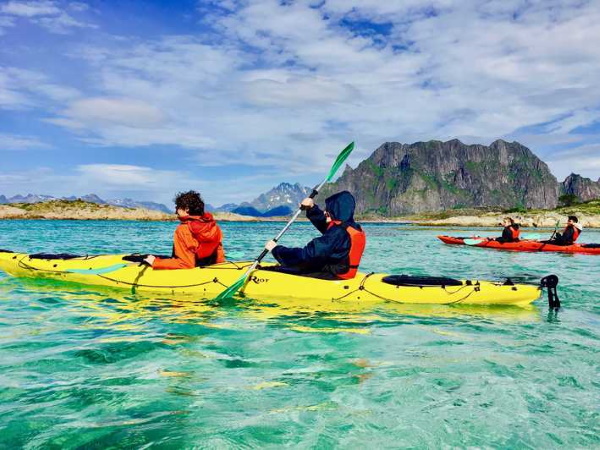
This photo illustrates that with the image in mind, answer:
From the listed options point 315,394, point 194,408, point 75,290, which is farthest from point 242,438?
point 75,290

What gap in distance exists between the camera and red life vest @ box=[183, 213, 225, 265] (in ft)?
30.1

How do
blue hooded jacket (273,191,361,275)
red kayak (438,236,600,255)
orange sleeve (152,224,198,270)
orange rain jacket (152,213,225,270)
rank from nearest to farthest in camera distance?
1. blue hooded jacket (273,191,361,275)
2. orange rain jacket (152,213,225,270)
3. orange sleeve (152,224,198,270)
4. red kayak (438,236,600,255)

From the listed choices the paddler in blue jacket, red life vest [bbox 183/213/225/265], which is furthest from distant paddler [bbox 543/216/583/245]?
red life vest [bbox 183/213/225/265]

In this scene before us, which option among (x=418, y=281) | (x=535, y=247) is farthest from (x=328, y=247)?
(x=535, y=247)

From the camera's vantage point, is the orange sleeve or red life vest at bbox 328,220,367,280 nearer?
red life vest at bbox 328,220,367,280

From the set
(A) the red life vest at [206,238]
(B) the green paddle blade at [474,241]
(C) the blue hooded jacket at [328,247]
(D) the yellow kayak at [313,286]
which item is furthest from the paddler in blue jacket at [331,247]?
(B) the green paddle blade at [474,241]

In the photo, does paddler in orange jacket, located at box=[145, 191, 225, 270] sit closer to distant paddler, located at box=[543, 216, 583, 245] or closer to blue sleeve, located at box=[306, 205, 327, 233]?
blue sleeve, located at box=[306, 205, 327, 233]

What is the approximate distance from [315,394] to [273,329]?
2645 mm

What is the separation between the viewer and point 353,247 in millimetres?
8766

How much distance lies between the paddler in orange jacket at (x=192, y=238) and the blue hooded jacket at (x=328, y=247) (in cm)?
147

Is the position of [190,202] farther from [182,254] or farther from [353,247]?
[353,247]

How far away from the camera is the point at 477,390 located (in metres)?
4.75

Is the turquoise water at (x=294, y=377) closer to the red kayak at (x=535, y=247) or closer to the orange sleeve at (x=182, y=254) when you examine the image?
the orange sleeve at (x=182, y=254)

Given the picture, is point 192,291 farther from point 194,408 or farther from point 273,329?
point 194,408
